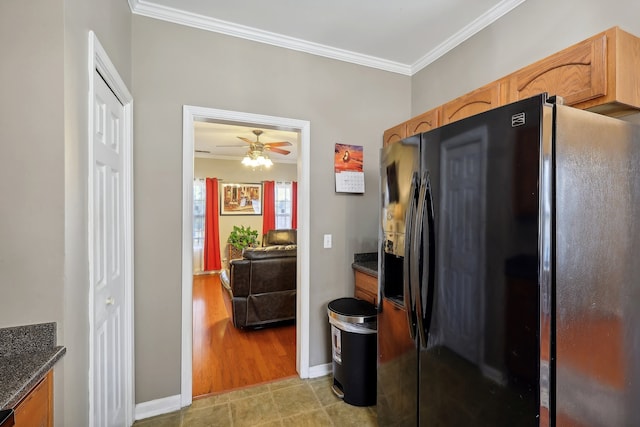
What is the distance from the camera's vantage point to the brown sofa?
3.33 m

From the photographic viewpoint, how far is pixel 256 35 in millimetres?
2221

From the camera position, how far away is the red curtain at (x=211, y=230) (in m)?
6.57

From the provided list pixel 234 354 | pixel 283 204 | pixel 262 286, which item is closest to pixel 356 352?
pixel 234 354

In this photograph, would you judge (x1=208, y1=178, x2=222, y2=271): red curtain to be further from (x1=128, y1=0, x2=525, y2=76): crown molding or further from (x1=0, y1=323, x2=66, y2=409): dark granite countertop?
(x1=0, y1=323, x2=66, y2=409): dark granite countertop

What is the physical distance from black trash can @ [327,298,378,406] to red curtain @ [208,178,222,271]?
198 inches

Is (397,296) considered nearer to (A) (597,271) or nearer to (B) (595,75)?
(A) (597,271)

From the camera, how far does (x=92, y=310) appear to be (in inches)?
47.9

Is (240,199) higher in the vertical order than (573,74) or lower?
lower

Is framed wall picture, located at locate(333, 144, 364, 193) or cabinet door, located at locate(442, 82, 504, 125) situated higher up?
cabinet door, located at locate(442, 82, 504, 125)

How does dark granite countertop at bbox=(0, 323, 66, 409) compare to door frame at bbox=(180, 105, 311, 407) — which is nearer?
dark granite countertop at bbox=(0, 323, 66, 409)

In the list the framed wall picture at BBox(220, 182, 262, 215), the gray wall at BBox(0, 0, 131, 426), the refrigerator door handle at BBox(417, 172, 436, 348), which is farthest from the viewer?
the framed wall picture at BBox(220, 182, 262, 215)

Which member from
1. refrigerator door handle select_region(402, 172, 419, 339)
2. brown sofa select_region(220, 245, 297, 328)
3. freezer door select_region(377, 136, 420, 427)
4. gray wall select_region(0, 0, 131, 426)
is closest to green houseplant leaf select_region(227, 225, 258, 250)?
brown sofa select_region(220, 245, 297, 328)

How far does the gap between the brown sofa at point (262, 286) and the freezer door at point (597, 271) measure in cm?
276

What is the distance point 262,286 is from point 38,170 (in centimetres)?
262
